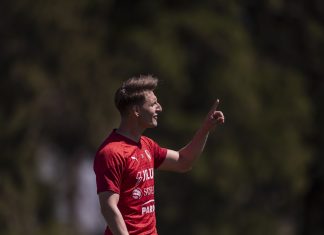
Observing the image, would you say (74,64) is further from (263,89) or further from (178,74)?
(263,89)

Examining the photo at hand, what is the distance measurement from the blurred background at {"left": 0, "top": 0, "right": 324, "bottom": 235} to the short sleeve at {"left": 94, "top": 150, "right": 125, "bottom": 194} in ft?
44.3

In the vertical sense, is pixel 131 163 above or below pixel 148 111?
below

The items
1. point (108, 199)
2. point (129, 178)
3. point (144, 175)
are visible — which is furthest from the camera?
point (144, 175)

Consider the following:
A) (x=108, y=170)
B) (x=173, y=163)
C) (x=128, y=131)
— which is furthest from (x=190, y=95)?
(x=108, y=170)

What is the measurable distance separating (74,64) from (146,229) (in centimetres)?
1448

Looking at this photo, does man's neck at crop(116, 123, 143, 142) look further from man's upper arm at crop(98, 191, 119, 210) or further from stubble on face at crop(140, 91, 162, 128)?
man's upper arm at crop(98, 191, 119, 210)

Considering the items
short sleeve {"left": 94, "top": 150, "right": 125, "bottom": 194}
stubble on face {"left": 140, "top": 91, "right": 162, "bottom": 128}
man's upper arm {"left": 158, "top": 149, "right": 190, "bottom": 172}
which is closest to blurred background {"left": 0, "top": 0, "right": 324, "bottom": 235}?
man's upper arm {"left": 158, "top": 149, "right": 190, "bottom": 172}

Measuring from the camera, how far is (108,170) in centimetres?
745

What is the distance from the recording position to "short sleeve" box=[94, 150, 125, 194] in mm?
7418

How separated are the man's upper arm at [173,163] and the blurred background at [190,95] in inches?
496

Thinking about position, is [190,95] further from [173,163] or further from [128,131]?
[128,131]

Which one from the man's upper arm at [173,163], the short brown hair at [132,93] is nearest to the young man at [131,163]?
the short brown hair at [132,93]

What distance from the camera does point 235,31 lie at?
22531 mm

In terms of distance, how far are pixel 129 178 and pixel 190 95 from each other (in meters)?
16.1
